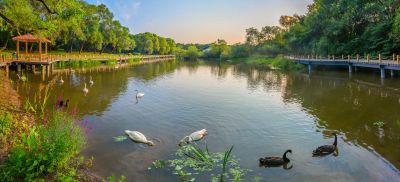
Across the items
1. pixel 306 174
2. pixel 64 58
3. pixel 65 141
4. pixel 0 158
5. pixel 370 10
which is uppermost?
pixel 370 10

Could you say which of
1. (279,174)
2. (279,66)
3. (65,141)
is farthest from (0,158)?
(279,66)

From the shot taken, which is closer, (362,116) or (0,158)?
(0,158)

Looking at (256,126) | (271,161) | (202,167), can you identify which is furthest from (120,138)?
(256,126)

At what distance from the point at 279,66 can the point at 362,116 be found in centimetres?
4590

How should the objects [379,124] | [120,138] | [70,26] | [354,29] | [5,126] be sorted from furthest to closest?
[354,29], [70,26], [379,124], [120,138], [5,126]

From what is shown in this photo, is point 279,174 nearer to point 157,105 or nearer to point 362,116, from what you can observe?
point 362,116

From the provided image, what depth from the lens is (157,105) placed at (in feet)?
71.3

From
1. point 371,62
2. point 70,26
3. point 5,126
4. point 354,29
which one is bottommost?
point 5,126

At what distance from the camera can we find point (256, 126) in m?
16.4

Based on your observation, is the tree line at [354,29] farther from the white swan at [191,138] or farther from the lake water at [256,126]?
the white swan at [191,138]

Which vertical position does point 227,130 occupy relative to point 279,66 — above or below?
below

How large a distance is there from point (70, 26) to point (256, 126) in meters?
13.0

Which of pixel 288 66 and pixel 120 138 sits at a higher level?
pixel 288 66

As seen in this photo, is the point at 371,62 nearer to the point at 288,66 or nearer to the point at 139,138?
the point at 288,66
